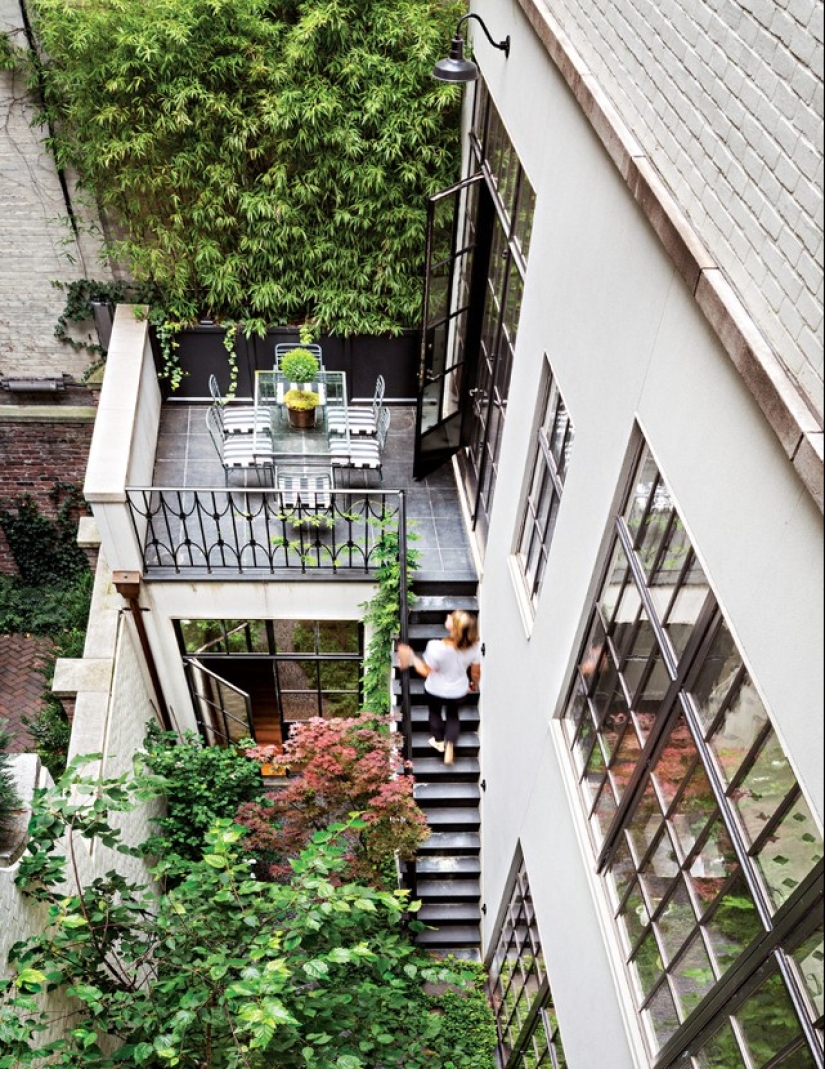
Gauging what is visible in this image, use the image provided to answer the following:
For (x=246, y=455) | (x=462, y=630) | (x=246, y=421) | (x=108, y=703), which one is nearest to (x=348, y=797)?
(x=462, y=630)

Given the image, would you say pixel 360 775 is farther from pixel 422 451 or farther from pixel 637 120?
pixel 637 120

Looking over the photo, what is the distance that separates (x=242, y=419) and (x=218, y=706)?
3.25 meters

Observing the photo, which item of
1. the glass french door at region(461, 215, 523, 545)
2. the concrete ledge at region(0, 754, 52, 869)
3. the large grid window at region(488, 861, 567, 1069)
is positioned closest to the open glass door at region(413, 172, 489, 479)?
the glass french door at region(461, 215, 523, 545)

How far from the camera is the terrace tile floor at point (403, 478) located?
880 centimetres

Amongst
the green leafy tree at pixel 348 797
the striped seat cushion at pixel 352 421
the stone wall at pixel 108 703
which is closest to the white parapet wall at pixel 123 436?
the stone wall at pixel 108 703

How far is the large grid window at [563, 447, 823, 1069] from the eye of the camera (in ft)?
9.66

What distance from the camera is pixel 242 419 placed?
31.1ft

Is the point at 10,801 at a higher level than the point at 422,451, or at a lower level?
lower

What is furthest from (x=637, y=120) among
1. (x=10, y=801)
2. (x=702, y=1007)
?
(x=10, y=801)

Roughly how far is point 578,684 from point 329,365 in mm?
6399

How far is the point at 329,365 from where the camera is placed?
10.5 metres

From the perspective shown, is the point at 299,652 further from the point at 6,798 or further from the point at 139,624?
the point at 6,798

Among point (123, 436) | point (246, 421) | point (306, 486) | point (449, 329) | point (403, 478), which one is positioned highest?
point (449, 329)

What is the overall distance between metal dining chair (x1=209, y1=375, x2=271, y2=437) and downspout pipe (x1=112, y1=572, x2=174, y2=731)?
1904 millimetres
